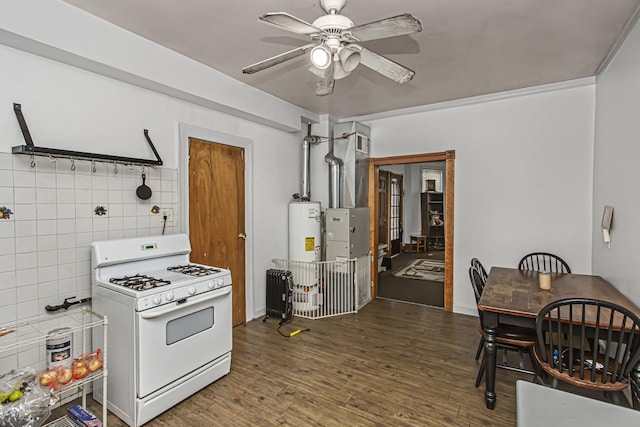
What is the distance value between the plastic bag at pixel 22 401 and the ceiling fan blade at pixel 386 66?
8.43 feet

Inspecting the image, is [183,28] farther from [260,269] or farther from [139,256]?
[260,269]

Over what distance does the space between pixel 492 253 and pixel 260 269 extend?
284 centimetres

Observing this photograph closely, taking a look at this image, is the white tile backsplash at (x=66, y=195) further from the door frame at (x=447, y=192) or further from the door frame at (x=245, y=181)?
the door frame at (x=447, y=192)

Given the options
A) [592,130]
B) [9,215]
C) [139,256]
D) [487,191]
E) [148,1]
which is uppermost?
[148,1]

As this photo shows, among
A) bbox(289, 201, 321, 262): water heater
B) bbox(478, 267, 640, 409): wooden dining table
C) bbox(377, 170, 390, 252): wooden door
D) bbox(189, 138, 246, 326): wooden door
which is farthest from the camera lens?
bbox(377, 170, 390, 252): wooden door

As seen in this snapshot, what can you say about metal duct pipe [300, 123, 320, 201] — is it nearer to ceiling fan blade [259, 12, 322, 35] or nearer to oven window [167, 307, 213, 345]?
oven window [167, 307, 213, 345]

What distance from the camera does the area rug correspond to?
602 cm

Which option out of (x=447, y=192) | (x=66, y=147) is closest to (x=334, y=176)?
(x=447, y=192)

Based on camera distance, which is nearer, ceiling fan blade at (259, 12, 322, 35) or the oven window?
ceiling fan blade at (259, 12, 322, 35)

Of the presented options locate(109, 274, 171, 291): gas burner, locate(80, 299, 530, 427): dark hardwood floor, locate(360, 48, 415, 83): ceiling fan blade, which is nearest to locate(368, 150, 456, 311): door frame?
locate(80, 299, 530, 427): dark hardwood floor

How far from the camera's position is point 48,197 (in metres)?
2.20

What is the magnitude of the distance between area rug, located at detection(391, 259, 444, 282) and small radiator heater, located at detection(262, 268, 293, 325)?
2.94 m

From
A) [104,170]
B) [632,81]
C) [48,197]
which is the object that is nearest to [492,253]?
[632,81]

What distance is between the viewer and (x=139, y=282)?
224 centimetres
